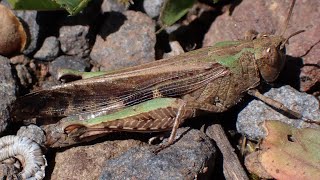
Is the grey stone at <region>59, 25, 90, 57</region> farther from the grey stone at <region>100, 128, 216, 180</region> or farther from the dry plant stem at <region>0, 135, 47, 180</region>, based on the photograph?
the grey stone at <region>100, 128, 216, 180</region>

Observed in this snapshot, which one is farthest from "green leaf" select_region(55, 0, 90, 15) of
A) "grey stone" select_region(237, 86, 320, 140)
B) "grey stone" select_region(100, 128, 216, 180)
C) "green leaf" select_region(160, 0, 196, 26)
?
"grey stone" select_region(237, 86, 320, 140)

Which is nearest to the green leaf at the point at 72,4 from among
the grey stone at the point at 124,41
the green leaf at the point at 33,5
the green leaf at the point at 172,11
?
the green leaf at the point at 33,5

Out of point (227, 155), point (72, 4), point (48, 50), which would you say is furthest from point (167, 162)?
point (48, 50)

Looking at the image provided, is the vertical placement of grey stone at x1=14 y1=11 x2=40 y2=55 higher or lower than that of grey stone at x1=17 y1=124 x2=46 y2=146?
higher

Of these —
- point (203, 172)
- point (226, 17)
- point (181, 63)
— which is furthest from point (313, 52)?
point (203, 172)

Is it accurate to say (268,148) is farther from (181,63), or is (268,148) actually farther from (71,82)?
(71,82)

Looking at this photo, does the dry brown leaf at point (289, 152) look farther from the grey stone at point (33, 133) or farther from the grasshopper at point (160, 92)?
the grey stone at point (33, 133)
